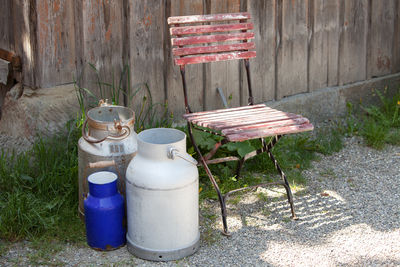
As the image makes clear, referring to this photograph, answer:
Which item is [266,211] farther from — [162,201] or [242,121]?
[162,201]

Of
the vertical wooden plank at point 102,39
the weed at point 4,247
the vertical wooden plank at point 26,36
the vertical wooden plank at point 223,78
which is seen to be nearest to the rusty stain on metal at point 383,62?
the vertical wooden plank at point 223,78

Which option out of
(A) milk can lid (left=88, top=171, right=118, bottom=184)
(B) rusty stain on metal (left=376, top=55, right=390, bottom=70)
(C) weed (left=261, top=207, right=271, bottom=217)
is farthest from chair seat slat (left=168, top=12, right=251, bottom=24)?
(B) rusty stain on metal (left=376, top=55, right=390, bottom=70)

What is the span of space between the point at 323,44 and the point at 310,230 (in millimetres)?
2378

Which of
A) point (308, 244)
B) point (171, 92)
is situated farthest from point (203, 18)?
point (308, 244)

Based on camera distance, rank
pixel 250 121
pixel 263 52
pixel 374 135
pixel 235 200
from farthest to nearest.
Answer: pixel 374 135
pixel 263 52
pixel 235 200
pixel 250 121

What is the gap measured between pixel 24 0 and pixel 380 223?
106 inches

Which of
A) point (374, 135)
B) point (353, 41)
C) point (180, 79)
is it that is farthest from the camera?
point (353, 41)

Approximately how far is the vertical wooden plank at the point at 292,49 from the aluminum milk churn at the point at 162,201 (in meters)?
2.18

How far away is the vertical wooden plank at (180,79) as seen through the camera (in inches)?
189

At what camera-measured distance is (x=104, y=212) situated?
3.59 metres

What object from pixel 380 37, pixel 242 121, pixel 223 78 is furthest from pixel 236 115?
pixel 380 37

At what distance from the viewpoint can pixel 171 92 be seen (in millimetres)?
4902

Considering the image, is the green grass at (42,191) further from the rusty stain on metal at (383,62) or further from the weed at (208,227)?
the rusty stain on metal at (383,62)

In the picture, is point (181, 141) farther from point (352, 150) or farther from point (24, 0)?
point (352, 150)
